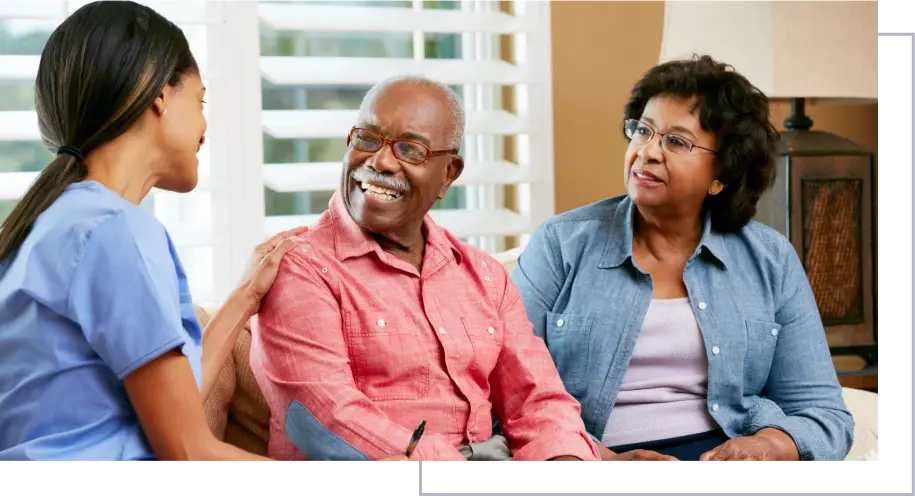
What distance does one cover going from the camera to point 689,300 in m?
1.62

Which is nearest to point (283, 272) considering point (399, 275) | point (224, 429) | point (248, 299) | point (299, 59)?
point (248, 299)

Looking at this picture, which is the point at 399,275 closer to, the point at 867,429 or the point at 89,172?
the point at 89,172

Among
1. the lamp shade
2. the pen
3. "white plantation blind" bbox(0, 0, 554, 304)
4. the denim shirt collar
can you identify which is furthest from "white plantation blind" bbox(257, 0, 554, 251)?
the pen

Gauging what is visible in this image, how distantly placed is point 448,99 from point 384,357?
14.0 inches

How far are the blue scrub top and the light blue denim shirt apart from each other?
0.73m

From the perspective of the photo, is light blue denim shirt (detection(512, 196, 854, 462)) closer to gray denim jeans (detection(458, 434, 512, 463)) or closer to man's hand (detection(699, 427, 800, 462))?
man's hand (detection(699, 427, 800, 462))

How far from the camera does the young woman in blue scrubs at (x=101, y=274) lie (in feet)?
3.24

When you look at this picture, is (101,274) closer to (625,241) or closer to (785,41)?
(625,241)

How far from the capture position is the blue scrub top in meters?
0.99

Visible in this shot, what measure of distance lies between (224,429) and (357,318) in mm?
324

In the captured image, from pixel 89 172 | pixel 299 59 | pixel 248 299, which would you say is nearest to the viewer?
pixel 89 172

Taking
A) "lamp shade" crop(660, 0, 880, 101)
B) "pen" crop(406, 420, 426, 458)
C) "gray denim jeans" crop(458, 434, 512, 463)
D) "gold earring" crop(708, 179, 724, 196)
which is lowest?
"gray denim jeans" crop(458, 434, 512, 463)

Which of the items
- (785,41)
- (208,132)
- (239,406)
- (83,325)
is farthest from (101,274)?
(785,41)

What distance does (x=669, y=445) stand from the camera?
62.1 inches
